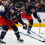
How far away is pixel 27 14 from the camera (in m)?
4.69

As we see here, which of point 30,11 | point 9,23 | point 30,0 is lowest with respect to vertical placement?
point 9,23

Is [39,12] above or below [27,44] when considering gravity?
above

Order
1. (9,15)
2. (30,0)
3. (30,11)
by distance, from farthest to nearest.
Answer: (30,0), (30,11), (9,15)

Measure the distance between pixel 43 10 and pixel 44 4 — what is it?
0.87 ft

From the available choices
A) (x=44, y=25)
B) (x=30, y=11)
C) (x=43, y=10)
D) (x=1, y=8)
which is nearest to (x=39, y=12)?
(x=43, y=10)

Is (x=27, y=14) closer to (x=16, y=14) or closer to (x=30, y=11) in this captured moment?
(x=30, y=11)

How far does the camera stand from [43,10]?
6.50 metres

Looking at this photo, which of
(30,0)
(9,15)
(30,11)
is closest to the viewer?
(9,15)

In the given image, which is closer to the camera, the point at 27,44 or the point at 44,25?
the point at 27,44

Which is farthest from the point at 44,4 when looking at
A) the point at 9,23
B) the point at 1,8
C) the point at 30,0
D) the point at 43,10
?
the point at 9,23

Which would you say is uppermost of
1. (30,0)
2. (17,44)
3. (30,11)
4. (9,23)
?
(30,0)

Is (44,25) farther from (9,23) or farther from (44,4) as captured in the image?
(9,23)

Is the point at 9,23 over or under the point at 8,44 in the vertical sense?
over

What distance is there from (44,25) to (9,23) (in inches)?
137
